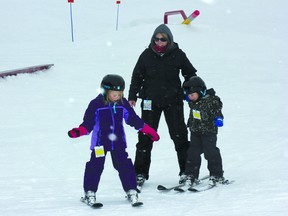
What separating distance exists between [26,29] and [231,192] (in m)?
17.3

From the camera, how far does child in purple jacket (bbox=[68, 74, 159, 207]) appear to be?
488 centimetres

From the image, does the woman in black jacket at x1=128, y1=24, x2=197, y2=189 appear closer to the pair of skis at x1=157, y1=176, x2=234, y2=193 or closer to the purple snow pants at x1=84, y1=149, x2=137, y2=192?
the pair of skis at x1=157, y1=176, x2=234, y2=193

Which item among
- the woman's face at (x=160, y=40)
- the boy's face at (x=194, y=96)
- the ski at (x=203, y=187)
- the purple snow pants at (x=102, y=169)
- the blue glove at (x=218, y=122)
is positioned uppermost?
the woman's face at (x=160, y=40)

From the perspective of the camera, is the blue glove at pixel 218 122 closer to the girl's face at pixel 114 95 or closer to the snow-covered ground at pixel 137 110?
the snow-covered ground at pixel 137 110

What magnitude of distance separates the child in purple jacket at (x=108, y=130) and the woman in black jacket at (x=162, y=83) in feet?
2.74

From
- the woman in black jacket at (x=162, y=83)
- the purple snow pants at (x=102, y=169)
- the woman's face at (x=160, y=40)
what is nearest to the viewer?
the purple snow pants at (x=102, y=169)

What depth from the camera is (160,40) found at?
571 cm

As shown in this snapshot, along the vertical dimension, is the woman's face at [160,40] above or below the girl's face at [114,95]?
above

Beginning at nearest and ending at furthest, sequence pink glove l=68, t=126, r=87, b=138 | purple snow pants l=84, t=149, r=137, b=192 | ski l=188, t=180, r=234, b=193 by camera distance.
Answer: pink glove l=68, t=126, r=87, b=138
purple snow pants l=84, t=149, r=137, b=192
ski l=188, t=180, r=234, b=193

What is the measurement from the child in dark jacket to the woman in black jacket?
22cm

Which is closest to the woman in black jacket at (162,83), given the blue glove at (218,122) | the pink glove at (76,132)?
the blue glove at (218,122)

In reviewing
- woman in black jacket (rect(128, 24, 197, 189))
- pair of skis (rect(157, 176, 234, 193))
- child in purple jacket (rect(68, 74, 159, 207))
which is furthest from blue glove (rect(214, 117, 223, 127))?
child in purple jacket (rect(68, 74, 159, 207))

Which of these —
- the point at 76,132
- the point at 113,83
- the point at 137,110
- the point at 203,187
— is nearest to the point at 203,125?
the point at 203,187

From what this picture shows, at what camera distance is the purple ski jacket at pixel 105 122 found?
16.1 ft
